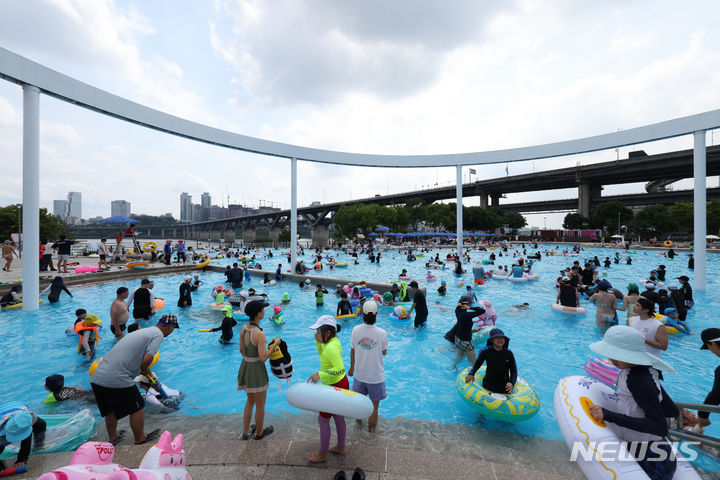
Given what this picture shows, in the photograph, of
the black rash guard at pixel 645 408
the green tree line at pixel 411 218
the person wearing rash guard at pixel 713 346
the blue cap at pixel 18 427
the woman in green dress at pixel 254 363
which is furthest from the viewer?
the green tree line at pixel 411 218

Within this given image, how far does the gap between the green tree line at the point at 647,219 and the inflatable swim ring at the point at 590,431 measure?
68151 mm

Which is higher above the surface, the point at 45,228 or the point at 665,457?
the point at 45,228

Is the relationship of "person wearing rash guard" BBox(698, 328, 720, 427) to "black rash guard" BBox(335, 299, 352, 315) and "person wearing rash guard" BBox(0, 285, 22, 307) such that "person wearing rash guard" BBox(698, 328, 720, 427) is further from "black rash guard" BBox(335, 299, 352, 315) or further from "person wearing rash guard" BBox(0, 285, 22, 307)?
"person wearing rash guard" BBox(0, 285, 22, 307)

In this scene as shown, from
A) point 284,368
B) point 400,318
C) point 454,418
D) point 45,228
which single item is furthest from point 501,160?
point 45,228

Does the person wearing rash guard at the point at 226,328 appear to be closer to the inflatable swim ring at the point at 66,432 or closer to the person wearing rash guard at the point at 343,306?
the person wearing rash guard at the point at 343,306

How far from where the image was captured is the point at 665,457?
2.67 metres

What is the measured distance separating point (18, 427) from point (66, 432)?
1142 millimetres

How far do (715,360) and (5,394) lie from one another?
615 inches

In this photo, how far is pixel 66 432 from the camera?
415cm

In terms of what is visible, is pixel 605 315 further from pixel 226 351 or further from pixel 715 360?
pixel 226 351

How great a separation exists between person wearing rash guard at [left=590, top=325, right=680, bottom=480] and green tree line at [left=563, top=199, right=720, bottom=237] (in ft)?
225

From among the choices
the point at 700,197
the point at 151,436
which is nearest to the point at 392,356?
the point at 151,436

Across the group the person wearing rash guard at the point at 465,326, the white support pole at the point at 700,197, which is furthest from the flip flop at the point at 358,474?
the white support pole at the point at 700,197

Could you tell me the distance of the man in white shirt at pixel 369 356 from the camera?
416cm
